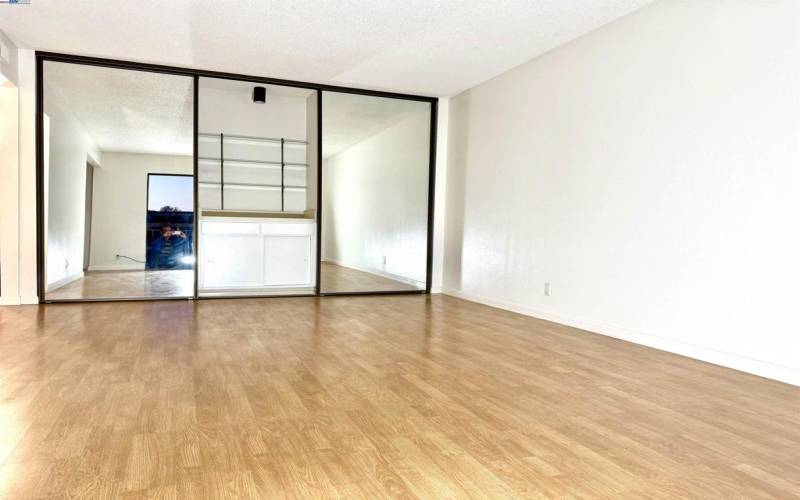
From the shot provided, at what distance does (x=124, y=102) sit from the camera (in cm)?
705

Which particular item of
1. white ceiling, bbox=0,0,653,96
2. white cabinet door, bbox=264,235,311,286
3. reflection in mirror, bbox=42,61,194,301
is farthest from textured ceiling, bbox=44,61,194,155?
white cabinet door, bbox=264,235,311,286

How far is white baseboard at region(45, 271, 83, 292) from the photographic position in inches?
238

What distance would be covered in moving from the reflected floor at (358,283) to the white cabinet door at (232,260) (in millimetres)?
851

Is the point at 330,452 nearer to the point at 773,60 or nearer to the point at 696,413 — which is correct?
the point at 696,413

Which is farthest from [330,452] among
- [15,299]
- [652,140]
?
[15,299]

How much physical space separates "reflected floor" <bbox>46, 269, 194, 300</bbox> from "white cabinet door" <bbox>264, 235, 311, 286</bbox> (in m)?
0.92

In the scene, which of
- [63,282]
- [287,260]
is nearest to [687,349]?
[287,260]

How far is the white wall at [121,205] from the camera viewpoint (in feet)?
→ 32.9

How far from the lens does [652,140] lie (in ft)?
12.0

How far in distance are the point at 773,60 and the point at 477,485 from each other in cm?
284

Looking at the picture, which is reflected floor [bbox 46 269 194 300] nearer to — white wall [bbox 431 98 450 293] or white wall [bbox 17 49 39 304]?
white wall [bbox 17 49 39 304]

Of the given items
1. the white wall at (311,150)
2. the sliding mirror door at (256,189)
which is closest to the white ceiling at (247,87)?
the sliding mirror door at (256,189)

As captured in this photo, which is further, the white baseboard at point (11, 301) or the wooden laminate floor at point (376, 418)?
the white baseboard at point (11, 301)

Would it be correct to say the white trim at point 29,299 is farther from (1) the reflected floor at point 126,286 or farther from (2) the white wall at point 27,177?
(1) the reflected floor at point 126,286
